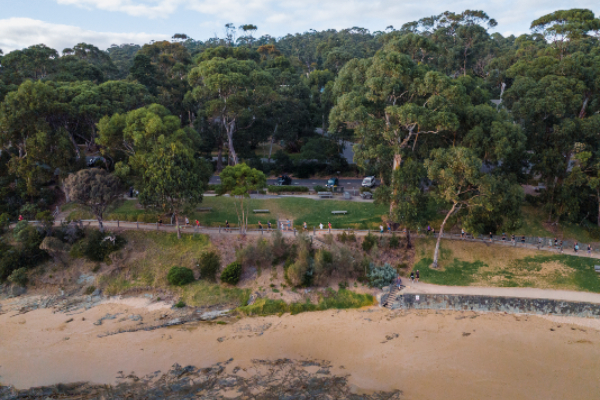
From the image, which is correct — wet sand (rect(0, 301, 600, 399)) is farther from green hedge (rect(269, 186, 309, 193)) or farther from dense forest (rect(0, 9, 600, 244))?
green hedge (rect(269, 186, 309, 193))

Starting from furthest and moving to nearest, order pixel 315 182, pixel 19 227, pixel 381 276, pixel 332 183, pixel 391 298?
pixel 315 182 < pixel 332 183 < pixel 19 227 < pixel 381 276 < pixel 391 298

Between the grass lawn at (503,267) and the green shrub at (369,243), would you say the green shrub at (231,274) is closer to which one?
the green shrub at (369,243)

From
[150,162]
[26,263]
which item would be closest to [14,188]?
[26,263]

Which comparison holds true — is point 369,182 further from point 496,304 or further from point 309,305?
point 496,304

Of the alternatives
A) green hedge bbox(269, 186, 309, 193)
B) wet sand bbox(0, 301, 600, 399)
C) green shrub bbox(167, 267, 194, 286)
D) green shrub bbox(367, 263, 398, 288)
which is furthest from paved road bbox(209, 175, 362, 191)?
wet sand bbox(0, 301, 600, 399)

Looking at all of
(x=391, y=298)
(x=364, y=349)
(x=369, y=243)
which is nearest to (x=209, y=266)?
(x=369, y=243)

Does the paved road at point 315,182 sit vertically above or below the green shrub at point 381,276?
above

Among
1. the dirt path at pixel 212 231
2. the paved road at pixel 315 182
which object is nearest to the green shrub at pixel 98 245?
the dirt path at pixel 212 231
